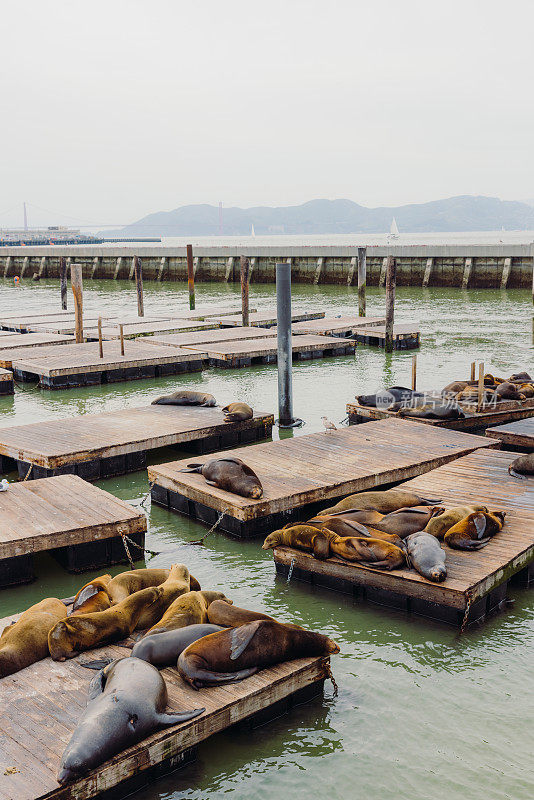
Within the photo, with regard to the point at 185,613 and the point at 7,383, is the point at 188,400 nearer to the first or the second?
the point at 7,383

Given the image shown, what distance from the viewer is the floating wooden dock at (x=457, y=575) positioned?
5105 millimetres

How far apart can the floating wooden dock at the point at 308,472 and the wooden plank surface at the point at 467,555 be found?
1.80 feet

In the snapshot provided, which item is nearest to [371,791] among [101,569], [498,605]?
[498,605]

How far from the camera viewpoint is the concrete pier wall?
3128 centimetres

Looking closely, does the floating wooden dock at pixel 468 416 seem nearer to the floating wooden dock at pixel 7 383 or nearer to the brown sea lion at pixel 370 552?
the brown sea lion at pixel 370 552

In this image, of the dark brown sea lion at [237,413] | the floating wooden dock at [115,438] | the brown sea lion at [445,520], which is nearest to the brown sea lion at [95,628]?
the brown sea lion at [445,520]

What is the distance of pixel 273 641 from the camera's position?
163 inches

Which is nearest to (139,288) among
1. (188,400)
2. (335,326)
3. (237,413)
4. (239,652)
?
(335,326)

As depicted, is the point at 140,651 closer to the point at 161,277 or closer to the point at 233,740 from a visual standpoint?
the point at 233,740

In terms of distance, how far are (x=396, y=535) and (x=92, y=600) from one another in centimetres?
219

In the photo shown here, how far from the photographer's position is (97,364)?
1391cm

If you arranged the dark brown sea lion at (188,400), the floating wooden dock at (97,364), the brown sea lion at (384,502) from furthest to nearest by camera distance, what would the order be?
1. the floating wooden dock at (97,364)
2. the dark brown sea lion at (188,400)
3. the brown sea lion at (384,502)

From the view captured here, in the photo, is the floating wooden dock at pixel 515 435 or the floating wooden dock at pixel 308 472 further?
the floating wooden dock at pixel 515 435

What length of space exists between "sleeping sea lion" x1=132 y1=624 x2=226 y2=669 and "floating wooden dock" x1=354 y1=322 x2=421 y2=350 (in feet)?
46.1
